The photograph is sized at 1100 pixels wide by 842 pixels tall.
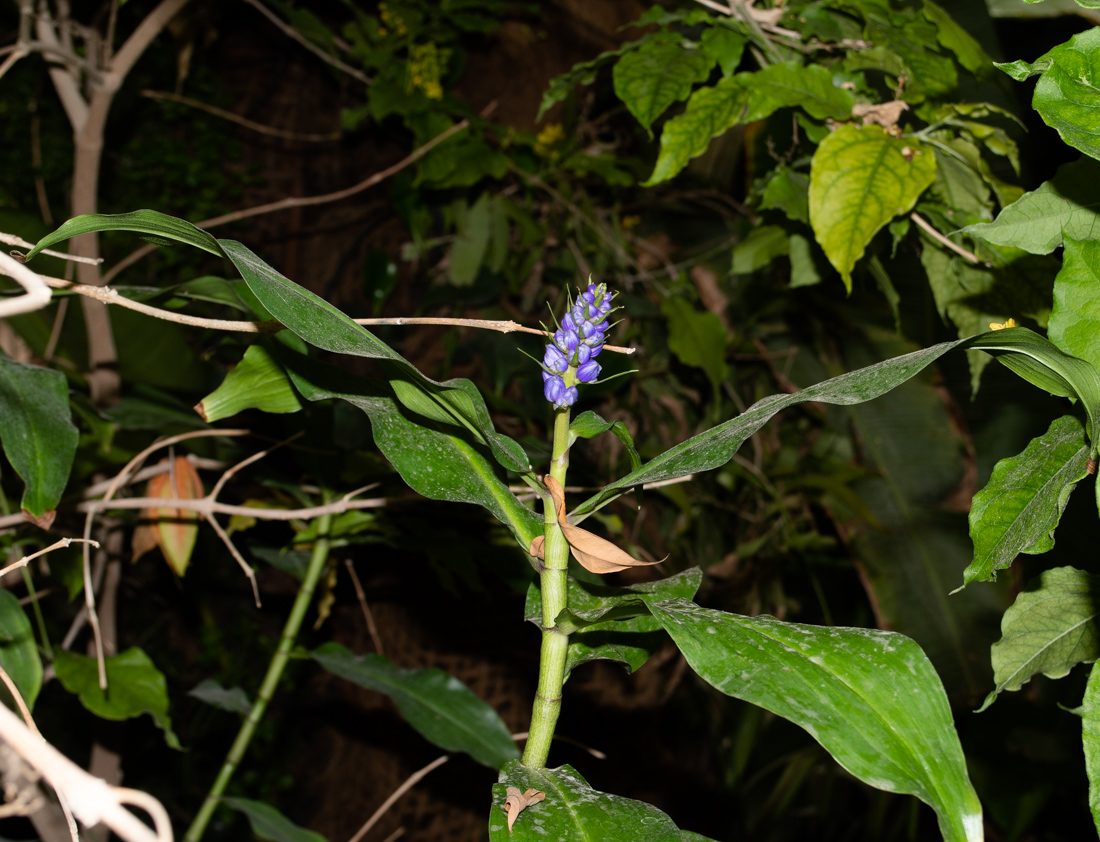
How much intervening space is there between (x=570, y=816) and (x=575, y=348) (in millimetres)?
256

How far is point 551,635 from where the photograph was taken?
1.41 ft

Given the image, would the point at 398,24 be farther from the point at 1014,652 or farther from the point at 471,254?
the point at 1014,652

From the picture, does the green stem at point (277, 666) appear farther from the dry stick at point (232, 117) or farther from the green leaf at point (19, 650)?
the dry stick at point (232, 117)

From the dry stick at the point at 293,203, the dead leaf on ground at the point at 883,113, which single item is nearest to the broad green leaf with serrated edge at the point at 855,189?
the dead leaf on ground at the point at 883,113

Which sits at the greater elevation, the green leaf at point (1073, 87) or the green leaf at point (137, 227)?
the green leaf at point (1073, 87)

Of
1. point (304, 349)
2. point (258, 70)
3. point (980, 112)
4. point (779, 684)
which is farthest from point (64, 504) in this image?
point (258, 70)

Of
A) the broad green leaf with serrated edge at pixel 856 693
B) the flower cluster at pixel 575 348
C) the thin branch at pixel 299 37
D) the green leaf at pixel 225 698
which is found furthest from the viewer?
the thin branch at pixel 299 37

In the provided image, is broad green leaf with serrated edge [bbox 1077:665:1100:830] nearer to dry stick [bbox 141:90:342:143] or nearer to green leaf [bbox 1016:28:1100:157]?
green leaf [bbox 1016:28:1100:157]

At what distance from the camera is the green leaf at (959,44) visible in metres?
0.66

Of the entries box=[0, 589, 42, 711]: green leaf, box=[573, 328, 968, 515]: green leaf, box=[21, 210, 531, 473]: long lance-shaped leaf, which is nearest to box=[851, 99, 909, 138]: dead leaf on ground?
box=[573, 328, 968, 515]: green leaf

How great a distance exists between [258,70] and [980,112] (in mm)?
1944

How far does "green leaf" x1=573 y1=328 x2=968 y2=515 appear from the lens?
1.26 feet

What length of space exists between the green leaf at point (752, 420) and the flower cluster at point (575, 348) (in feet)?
0.21

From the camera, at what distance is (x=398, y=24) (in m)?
1.79
